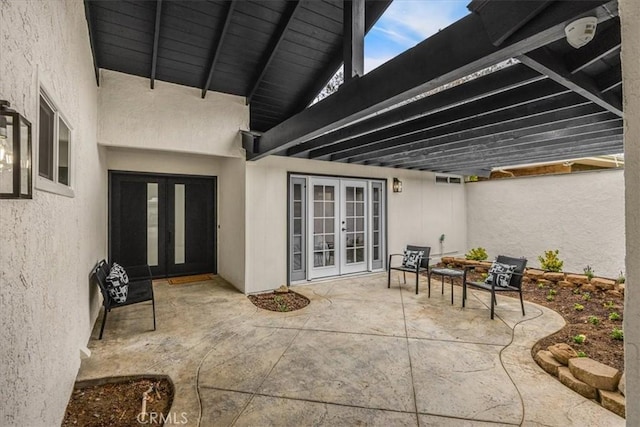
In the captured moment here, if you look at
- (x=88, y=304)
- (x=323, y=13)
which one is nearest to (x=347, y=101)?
(x=323, y=13)

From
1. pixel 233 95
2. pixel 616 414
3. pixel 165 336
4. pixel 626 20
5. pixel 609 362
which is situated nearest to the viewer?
pixel 626 20

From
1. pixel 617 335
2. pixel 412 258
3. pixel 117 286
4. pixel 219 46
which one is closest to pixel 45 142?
pixel 117 286

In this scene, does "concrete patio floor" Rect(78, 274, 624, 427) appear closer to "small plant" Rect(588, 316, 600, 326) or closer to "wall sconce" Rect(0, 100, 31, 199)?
"small plant" Rect(588, 316, 600, 326)

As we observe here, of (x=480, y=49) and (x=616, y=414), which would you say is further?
(x=616, y=414)

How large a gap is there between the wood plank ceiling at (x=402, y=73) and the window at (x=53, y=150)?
1.83m

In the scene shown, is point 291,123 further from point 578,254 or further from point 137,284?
point 578,254

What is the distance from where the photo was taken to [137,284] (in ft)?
13.9

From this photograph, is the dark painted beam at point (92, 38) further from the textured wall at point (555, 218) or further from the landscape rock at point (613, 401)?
the textured wall at point (555, 218)

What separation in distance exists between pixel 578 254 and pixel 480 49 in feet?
22.5

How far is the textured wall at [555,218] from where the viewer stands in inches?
236

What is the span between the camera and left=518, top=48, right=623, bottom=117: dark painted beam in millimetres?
1796

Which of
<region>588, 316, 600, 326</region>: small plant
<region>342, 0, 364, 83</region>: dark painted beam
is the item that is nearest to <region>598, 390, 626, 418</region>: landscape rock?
<region>588, 316, 600, 326</region>: small plant

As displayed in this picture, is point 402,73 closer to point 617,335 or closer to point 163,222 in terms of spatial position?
point 617,335

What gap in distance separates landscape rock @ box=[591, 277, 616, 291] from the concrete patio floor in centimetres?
184
